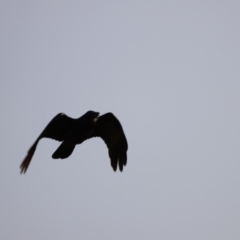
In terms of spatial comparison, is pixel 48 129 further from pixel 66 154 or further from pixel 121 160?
pixel 121 160

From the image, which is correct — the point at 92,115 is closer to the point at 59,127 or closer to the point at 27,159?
the point at 59,127

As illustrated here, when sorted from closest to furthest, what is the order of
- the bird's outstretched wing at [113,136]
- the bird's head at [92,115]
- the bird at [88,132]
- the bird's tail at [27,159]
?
A: the bird's tail at [27,159]
the bird at [88,132]
the bird's head at [92,115]
the bird's outstretched wing at [113,136]

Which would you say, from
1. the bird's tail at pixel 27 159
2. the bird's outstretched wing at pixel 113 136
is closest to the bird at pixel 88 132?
the bird's outstretched wing at pixel 113 136

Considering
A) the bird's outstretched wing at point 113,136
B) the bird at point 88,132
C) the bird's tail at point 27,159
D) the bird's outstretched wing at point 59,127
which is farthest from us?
the bird's outstretched wing at point 113,136

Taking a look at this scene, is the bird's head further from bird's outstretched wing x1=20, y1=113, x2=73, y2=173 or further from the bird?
bird's outstretched wing x1=20, y1=113, x2=73, y2=173

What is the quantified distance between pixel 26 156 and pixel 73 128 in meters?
1.83

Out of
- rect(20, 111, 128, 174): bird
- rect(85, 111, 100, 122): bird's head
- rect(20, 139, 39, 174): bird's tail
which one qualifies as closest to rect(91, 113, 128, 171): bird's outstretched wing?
rect(20, 111, 128, 174): bird

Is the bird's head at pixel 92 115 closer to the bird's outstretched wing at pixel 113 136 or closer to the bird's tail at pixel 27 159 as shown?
the bird's outstretched wing at pixel 113 136

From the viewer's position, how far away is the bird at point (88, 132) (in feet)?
37.4

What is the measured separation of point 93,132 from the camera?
12461 mm

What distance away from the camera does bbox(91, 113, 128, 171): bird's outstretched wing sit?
12.2 m

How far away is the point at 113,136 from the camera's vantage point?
40.9 feet

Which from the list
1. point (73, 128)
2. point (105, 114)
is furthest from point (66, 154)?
point (105, 114)

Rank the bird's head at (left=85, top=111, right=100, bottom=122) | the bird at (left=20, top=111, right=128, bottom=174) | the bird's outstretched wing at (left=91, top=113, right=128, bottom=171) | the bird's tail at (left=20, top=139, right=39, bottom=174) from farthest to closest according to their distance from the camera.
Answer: the bird's outstretched wing at (left=91, top=113, right=128, bottom=171) < the bird's head at (left=85, top=111, right=100, bottom=122) < the bird at (left=20, top=111, right=128, bottom=174) < the bird's tail at (left=20, top=139, right=39, bottom=174)
